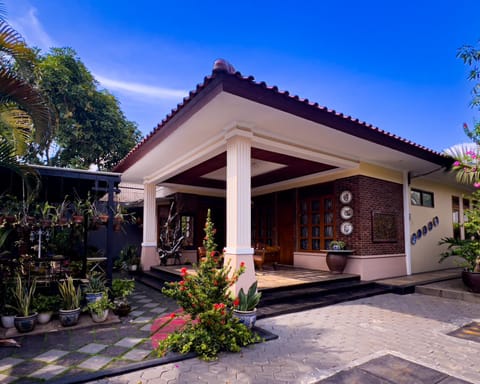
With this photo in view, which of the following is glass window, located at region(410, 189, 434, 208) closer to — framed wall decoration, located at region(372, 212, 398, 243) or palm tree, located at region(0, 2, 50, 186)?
framed wall decoration, located at region(372, 212, 398, 243)

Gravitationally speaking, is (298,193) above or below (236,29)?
below

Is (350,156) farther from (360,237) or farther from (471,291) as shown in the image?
(471,291)

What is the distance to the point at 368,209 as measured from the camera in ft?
22.6

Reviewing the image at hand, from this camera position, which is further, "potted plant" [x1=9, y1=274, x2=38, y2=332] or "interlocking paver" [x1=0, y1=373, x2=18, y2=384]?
"potted plant" [x1=9, y1=274, x2=38, y2=332]

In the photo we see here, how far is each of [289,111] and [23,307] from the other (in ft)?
14.4

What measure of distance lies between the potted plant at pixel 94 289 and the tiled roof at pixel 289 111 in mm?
2584

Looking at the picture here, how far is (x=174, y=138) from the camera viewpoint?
5309mm

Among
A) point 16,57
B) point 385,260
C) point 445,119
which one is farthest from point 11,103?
point 445,119

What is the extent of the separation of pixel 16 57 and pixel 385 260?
24.9 ft

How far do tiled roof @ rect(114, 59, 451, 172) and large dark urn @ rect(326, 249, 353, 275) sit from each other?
2.48m

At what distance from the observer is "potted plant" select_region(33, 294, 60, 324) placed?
405cm

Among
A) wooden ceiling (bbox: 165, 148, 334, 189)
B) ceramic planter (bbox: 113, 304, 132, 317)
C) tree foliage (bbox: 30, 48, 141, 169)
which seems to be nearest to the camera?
ceramic planter (bbox: 113, 304, 132, 317)

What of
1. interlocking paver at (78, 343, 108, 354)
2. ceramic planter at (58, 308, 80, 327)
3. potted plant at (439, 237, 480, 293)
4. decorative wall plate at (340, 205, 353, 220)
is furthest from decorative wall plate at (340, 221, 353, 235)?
ceramic planter at (58, 308, 80, 327)

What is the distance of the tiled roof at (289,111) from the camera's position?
138 inches
